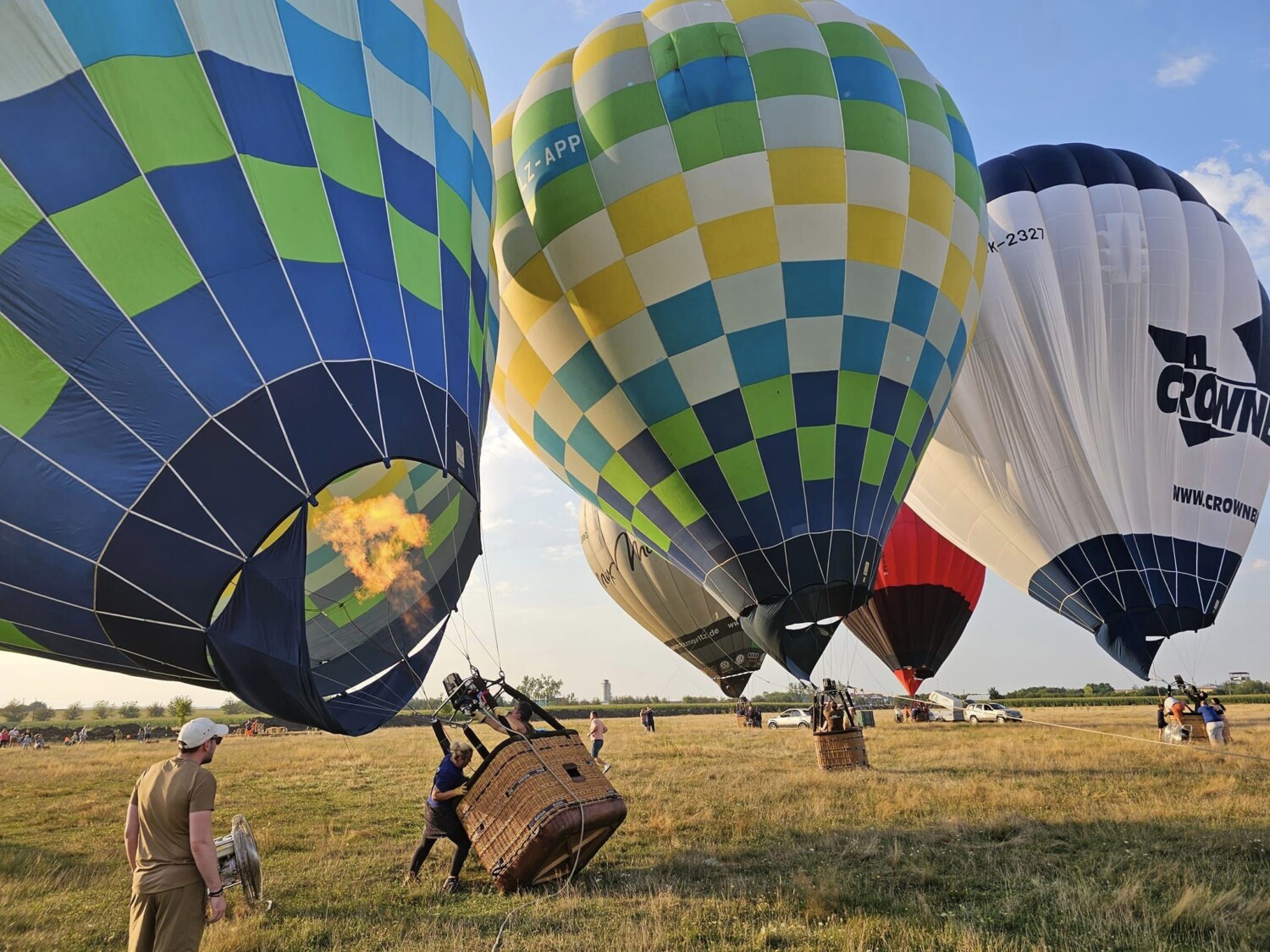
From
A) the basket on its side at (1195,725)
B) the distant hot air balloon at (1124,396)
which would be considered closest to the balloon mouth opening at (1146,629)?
the distant hot air balloon at (1124,396)

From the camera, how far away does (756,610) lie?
27.4 ft

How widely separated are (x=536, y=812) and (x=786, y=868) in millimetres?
1566

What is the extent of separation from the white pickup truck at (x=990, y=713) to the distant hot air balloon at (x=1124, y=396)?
31.9 feet

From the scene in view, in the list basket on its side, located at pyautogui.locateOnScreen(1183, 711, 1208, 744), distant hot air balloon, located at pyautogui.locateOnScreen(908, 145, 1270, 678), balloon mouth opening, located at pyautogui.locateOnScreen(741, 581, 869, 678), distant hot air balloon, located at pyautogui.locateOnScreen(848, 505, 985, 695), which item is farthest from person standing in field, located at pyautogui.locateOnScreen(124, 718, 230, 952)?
distant hot air balloon, located at pyautogui.locateOnScreen(848, 505, 985, 695)

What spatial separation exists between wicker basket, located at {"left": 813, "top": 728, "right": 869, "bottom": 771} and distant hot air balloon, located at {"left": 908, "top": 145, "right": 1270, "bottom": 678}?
15.8ft

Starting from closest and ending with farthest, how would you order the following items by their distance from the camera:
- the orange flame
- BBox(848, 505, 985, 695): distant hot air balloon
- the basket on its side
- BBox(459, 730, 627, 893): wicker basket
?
BBox(459, 730, 627, 893): wicker basket, the orange flame, the basket on its side, BBox(848, 505, 985, 695): distant hot air balloon

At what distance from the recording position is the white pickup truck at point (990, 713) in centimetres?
2156

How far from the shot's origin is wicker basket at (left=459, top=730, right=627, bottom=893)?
176 inches

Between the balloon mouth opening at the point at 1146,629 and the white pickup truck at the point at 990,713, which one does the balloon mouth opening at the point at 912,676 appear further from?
the balloon mouth opening at the point at 1146,629

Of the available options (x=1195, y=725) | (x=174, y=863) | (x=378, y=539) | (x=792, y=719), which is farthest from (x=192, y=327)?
(x=792, y=719)

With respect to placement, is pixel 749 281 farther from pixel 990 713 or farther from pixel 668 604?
pixel 990 713

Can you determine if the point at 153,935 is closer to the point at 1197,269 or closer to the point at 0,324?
the point at 0,324

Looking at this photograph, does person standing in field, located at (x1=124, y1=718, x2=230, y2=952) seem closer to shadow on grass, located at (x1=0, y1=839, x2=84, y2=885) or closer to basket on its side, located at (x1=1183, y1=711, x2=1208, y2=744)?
shadow on grass, located at (x1=0, y1=839, x2=84, y2=885)

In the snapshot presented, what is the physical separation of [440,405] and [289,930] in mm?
2759
